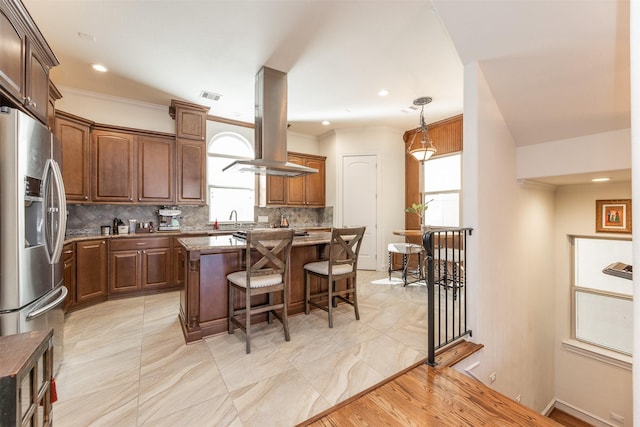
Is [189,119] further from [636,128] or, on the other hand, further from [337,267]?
[636,128]

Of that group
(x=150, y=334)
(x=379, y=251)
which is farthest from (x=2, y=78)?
(x=379, y=251)

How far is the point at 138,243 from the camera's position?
387 centimetres

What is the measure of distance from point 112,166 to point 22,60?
7.61ft

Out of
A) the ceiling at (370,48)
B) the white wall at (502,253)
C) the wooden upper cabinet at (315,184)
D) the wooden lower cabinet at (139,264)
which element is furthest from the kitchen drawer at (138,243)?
the white wall at (502,253)

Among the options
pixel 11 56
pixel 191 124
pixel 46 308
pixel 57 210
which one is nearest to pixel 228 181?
pixel 191 124

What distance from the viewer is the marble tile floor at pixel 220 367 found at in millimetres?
1643

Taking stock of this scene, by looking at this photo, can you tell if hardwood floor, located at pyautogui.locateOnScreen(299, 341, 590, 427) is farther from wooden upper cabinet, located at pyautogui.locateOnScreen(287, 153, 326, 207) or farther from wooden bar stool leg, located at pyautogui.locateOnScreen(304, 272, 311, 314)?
wooden upper cabinet, located at pyautogui.locateOnScreen(287, 153, 326, 207)

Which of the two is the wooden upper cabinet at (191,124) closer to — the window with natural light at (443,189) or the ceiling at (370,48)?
the ceiling at (370,48)

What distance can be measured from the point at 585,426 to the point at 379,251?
3.69m

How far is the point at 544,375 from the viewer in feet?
11.7

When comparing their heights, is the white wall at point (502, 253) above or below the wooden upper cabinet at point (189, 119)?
below

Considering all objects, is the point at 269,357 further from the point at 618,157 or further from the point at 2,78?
the point at 618,157

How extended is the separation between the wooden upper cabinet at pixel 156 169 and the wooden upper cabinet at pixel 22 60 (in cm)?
198

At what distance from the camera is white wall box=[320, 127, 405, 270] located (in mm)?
5648
